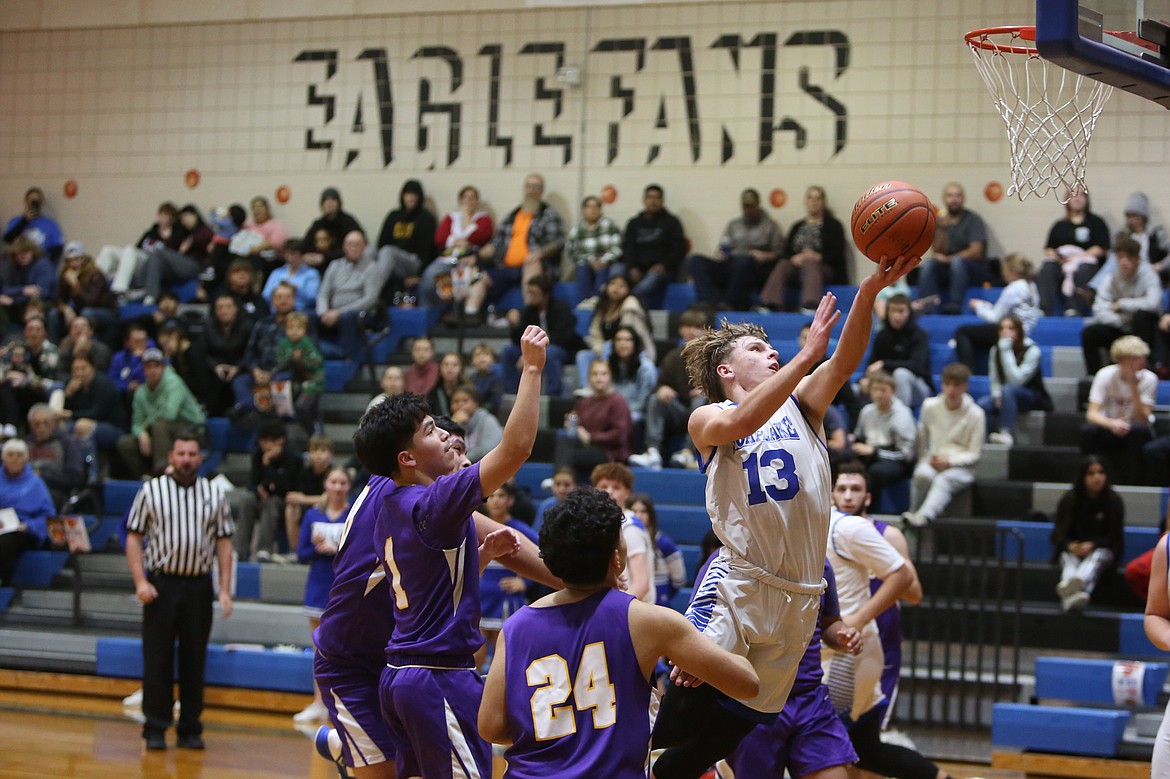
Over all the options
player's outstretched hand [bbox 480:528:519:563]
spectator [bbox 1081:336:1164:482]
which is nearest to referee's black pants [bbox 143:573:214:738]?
player's outstretched hand [bbox 480:528:519:563]

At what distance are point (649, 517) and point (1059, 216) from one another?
742cm

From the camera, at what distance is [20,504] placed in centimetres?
1110

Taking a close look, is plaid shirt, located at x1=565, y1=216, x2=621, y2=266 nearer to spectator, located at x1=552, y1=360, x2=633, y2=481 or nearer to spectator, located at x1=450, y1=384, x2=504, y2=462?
spectator, located at x1=552, y1=360, x2=633, y2=481

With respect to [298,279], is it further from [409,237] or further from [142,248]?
[142,248]

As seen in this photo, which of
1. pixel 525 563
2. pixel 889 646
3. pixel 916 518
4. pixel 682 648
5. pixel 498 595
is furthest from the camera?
pixel 916 518

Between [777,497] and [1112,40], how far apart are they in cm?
195

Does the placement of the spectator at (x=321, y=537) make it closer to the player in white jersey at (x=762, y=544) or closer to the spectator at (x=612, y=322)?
the spectator at (x=612, y=322)

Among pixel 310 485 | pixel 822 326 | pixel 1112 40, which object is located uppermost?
pixel 1112 40

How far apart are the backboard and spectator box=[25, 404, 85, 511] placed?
9388 millimetres

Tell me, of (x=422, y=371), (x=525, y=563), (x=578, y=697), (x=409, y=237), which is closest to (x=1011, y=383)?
(x=422, y=371)

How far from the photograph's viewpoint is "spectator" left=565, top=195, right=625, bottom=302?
1370 centimetres

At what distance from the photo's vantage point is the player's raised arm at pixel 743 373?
400 centimetres

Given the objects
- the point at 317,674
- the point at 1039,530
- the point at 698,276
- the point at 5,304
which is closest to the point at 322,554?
the point at 317,674

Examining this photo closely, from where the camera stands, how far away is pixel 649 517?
7.69 m
